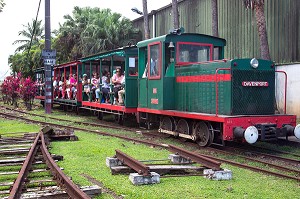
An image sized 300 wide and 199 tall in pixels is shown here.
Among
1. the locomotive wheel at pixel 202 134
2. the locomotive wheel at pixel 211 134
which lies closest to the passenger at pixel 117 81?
the locomotive wheel at pixel 202 134

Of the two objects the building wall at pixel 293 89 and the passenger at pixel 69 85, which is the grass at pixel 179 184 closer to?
the building wall at pixel 293 89

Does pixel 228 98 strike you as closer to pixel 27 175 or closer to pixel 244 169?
pixel 244 169

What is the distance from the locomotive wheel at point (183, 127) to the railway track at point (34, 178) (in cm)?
383

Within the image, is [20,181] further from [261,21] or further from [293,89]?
[293,89]

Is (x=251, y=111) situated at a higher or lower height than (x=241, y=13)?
lower

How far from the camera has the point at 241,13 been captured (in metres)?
19.6

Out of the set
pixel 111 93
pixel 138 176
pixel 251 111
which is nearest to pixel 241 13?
pixel 111 93

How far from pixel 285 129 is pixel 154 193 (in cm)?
474

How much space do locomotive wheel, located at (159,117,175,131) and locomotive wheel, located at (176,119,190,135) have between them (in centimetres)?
32

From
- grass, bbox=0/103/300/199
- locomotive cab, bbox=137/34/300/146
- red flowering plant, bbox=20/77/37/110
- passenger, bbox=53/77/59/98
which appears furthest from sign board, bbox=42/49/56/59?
grass, bbox=0/103/300/199

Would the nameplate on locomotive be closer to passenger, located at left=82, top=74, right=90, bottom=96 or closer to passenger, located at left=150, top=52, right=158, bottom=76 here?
passenger, located at left=150, top=52, right=158, bottom=76

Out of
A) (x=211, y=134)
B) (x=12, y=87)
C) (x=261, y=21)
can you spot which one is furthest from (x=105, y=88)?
(x=12, y=87)

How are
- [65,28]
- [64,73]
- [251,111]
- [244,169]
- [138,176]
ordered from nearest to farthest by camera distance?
[138,176]
[244,169]
[251,111]
[64,73]
[65,28]

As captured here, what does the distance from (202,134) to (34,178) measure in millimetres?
4982
